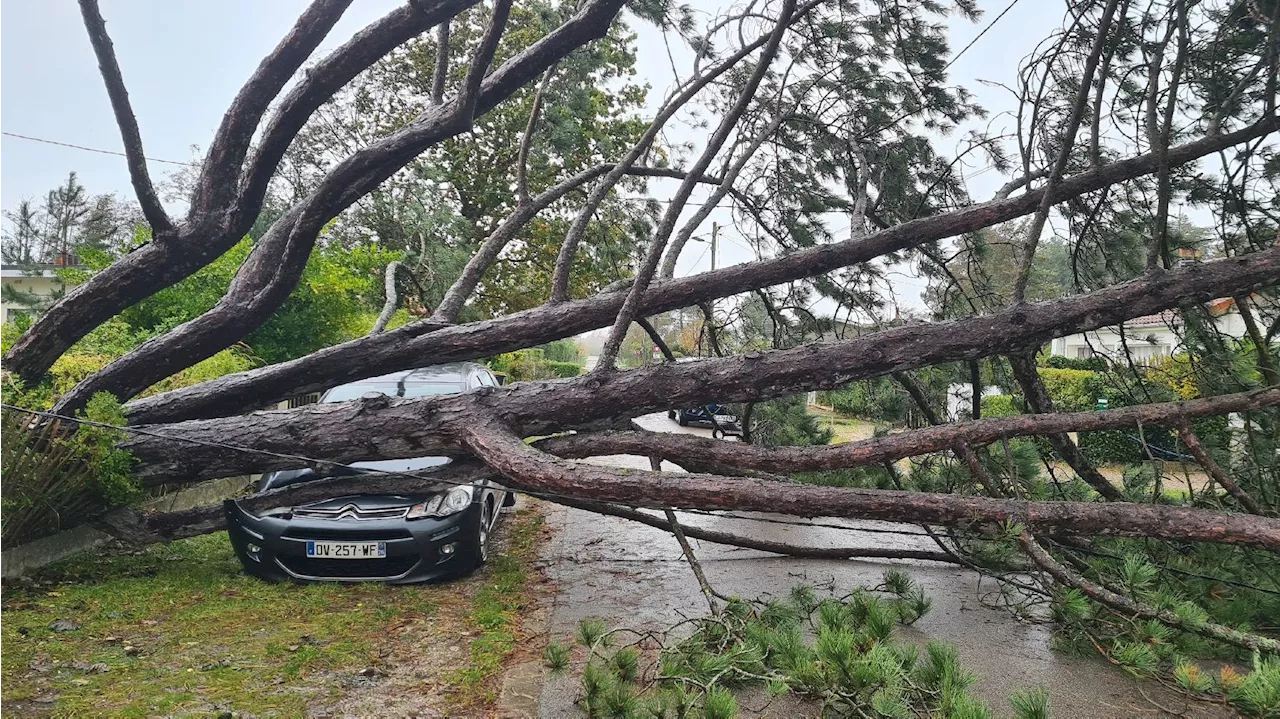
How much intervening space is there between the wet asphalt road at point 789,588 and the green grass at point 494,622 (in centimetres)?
23

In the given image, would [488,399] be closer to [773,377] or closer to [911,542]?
[773,377]

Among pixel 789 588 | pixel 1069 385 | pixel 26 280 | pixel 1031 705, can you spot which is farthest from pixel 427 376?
pixel 26 280

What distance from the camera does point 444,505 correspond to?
191 inches

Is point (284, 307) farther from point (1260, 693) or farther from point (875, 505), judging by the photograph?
point (1260, 693)

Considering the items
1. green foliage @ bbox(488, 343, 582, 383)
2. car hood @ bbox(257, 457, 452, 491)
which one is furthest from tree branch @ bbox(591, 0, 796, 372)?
green foliage @ bbox(488, 343, 582, 383)

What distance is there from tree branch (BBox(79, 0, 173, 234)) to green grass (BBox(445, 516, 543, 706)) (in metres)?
3.18

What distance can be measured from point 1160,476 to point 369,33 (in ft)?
16.8

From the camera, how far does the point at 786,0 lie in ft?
13.9

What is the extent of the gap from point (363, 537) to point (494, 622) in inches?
43.5

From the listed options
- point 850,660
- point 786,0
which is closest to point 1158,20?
point 786,0

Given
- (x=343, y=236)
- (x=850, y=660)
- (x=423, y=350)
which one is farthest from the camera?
(x=343, y=236)

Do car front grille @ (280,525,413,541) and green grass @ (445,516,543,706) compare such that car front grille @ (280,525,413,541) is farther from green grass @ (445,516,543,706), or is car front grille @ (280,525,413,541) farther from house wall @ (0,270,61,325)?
house wall @ (0,270,61,325)

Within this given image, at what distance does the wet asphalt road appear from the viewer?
3303 mm

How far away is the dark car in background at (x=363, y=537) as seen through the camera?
4.64 meters
